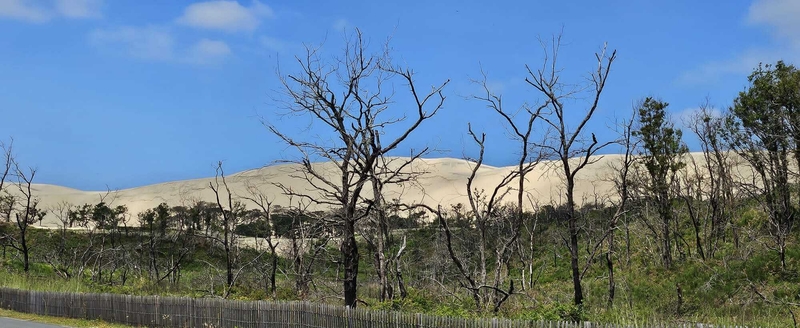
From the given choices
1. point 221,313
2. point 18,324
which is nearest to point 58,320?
point 18,324

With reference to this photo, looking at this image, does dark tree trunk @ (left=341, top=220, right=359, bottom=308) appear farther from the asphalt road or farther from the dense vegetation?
the asphalt road

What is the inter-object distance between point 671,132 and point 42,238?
52.6 metres

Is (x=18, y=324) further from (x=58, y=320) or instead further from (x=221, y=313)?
(x=221, y=313)

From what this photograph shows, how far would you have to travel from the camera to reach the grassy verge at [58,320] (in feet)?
72.4

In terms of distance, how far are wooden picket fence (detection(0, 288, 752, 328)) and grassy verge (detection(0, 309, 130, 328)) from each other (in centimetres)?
24

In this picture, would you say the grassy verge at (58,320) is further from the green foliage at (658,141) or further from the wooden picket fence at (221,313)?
the green foliage at (658,141)

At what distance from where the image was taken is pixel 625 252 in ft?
145

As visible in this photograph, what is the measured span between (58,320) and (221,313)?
9310 mm

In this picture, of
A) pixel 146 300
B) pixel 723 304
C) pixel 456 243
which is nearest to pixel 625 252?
pixel 456 243

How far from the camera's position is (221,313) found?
60.3 feet

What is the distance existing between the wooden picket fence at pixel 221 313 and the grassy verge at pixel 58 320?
236mm

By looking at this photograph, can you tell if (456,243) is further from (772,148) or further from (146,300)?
(146,300)

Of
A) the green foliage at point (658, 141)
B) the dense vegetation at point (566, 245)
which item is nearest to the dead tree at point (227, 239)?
the dense vegetation at point (566, 245)

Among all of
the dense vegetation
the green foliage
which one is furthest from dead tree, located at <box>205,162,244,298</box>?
the green foliage
